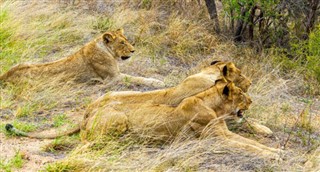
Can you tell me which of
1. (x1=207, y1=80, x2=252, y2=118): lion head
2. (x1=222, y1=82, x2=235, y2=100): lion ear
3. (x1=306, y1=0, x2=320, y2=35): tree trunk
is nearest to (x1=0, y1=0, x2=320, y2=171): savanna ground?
(x1=207, y1=80, x2=252, y2=118): lion head

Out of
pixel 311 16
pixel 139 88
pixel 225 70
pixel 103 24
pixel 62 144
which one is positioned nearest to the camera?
pixel 62 144

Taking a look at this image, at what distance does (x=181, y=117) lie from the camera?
5.59m

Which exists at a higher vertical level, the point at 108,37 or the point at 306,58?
the point at 108,37

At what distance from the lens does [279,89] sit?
8219 mm

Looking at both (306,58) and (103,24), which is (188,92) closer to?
(306,58)

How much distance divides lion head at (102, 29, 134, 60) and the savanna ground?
0.64 feet

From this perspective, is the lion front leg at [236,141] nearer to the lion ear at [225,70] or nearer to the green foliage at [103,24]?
the lion ear at [225,70]

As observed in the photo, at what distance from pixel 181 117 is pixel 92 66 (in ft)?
10.5

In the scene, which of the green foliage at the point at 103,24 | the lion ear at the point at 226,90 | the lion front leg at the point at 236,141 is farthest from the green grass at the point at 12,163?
the green foliage at the point at 103,24

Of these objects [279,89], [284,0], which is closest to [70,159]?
[279,89]

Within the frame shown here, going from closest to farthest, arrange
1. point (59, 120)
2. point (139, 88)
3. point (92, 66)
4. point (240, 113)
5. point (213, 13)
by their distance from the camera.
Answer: point (240, 113) < point (59, 120) < point (139, 88) < point (92, 66) < point (213, 13)

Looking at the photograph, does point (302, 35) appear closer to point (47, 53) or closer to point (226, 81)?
point (47, 53)

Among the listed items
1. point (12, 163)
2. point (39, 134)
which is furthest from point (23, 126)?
point (12, 163)

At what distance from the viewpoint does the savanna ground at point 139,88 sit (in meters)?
5.18
